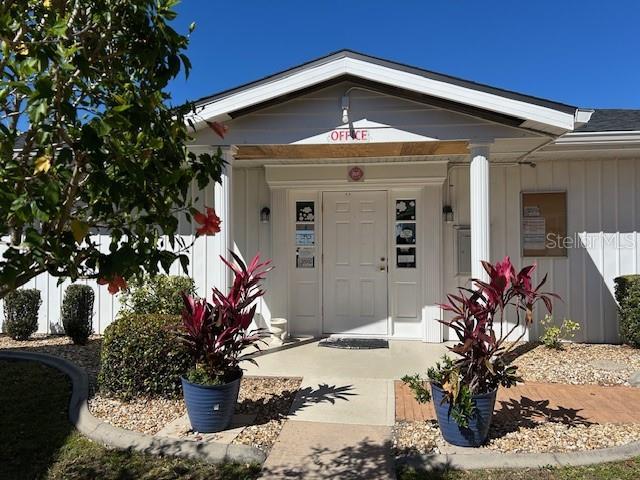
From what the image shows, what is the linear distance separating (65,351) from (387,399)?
4.42 meters

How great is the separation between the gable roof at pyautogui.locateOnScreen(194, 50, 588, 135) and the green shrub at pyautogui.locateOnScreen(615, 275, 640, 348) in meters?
2.54

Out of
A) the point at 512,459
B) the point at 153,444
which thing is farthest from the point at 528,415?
the point at 153,444

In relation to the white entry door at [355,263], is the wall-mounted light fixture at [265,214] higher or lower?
higher

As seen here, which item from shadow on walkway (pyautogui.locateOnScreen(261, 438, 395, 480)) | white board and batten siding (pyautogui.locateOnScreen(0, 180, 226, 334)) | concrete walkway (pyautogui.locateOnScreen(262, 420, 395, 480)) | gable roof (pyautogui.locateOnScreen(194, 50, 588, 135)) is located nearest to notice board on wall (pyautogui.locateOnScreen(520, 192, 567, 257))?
gable roof (pyautogui.locateOnScreen(194, 50, 588, 135))

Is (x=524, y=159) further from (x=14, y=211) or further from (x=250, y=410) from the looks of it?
(x=14, y=211)

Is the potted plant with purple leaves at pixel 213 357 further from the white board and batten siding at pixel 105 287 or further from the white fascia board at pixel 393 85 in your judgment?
the white board and batten siding at pixel 105 287

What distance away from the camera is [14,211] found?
1310 mm

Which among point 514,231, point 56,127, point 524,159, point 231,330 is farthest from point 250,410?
point 524,159

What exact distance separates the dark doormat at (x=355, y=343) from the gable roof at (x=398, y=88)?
11.4 ft

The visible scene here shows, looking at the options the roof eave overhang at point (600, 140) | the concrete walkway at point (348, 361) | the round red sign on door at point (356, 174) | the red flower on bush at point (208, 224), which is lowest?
the concrete walkway at point (348, 361)

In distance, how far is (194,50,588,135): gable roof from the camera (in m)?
4.98

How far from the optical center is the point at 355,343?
6.58 m

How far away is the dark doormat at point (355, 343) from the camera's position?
21.0ft

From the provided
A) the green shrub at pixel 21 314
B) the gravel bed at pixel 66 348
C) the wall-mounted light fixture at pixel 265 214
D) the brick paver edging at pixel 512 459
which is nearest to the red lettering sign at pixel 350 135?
the wall-mounted light fixture at pixel 265 214
